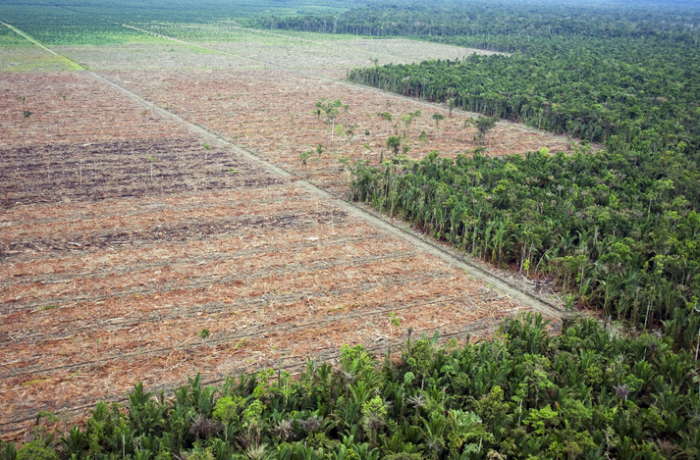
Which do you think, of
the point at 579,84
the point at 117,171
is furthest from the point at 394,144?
the point at 579,84

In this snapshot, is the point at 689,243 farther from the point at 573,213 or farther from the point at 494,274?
the point at 494,274

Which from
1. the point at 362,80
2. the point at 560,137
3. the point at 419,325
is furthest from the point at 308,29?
the point at 419,325

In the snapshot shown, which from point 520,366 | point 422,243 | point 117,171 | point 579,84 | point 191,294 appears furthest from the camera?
point 579,84

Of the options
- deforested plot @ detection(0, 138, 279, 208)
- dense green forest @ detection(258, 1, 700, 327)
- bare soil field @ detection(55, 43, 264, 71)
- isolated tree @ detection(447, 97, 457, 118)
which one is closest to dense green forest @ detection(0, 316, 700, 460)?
dense green forest @ detection(258, 1, 700, 327)

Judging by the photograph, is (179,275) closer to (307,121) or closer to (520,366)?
(520,366)

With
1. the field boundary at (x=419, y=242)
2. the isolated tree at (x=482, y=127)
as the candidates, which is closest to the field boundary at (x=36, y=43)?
the field boundary at (x=419, y=242)

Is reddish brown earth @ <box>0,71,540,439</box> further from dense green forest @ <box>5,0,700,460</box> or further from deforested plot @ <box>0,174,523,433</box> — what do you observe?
dense green forest @ <box>5,0,700,460</box>
